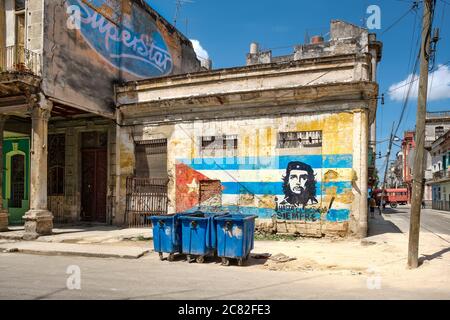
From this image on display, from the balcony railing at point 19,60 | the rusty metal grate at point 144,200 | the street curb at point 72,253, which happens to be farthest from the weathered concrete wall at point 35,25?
the street curb at point 72,253

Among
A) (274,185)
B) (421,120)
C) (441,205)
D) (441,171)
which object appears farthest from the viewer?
(441,205)

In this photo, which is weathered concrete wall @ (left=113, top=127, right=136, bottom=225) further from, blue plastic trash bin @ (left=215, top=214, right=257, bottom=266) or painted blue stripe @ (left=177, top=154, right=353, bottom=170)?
blue plastic trash bin @ (left=215, top=214, right=257, bottom=266)

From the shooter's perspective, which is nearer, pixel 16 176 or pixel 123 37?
pixel 123 37

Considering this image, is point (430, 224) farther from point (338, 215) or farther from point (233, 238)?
point (233, 238)

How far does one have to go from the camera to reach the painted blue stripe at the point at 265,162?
1205 centimetres

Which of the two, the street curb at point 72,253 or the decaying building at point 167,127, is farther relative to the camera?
the decaying building at point 167,127

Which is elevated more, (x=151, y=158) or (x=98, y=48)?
(x=98, y=48)

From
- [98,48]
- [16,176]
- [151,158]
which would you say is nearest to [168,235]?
[151,158]

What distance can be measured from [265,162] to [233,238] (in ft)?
17.4

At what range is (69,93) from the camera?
14.3 metres

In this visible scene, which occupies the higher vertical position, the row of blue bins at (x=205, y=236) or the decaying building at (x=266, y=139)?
the decaying building at (x=266, y=139)

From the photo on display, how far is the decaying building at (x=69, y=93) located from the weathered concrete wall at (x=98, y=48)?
4 cm

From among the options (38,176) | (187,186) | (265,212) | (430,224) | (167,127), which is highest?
(167,127)

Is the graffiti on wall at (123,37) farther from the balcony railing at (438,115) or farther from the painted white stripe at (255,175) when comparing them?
the balcony railing at (438,115)
